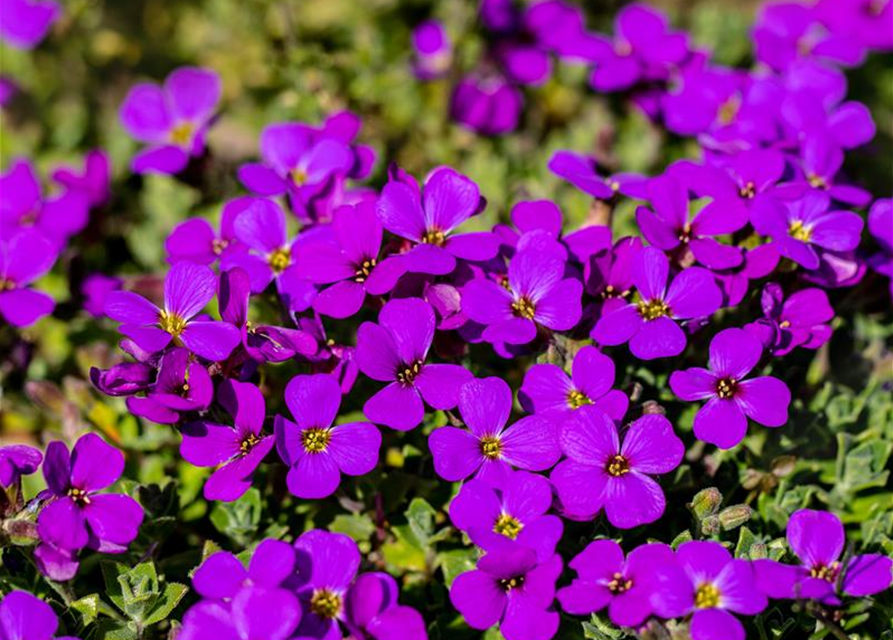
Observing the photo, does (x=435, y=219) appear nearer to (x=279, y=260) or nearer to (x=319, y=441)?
(x=279, y=260)

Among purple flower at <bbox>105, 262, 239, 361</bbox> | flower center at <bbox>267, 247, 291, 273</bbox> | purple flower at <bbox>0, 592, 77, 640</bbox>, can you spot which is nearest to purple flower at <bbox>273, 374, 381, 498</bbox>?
purple flower at <bbox>105, 262, 239, 361</bbox>

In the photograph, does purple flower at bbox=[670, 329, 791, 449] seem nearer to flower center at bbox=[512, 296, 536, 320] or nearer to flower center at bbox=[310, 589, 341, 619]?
flower center at bbox=[512, 296, 536, 320]

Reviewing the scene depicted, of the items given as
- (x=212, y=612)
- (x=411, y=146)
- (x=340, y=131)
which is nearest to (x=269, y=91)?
(x=411, y=146)

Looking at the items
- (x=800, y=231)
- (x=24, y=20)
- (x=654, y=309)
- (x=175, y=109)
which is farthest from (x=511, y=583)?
(x=24, y=20)

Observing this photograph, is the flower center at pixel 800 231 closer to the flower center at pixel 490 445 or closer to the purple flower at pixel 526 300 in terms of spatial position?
the purple flower at pixel 526 300

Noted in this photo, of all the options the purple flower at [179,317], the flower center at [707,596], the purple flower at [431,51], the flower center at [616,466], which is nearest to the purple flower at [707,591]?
the flower center at [707,596]

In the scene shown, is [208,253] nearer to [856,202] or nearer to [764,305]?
[764,305]
